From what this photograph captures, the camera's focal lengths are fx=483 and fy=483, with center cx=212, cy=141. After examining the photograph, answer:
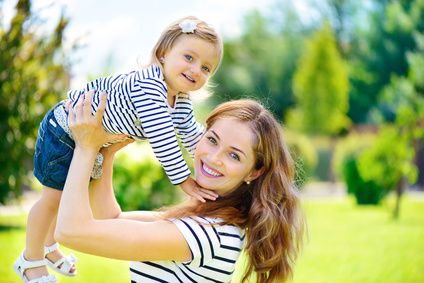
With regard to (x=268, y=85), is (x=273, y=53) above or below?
above

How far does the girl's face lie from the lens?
8.00ft

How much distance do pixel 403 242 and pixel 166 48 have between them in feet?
20.8

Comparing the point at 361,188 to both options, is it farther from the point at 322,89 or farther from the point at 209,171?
the point at 209,171

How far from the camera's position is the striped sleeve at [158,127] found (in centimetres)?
219

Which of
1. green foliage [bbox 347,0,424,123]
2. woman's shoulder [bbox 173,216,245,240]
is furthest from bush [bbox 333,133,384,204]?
green foliage [bbox 347,0,424,123]

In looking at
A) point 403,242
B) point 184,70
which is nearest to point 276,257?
point 184,70

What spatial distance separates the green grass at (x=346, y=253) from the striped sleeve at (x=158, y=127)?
228 cm

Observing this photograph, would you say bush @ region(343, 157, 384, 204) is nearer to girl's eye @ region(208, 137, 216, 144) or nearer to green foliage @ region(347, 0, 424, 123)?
girl's eye @ region(208, 137, 216, 144)

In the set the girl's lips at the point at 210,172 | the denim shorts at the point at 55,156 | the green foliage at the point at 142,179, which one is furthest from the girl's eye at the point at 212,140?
the green foliage at the point at 142,179

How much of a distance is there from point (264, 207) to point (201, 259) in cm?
38

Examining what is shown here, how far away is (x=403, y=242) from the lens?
7559mm

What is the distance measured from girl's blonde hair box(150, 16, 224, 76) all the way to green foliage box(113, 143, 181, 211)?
18.5 feet

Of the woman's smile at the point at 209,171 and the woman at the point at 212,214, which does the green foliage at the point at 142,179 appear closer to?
the woman at the point at 212,214

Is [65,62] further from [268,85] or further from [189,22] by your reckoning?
[268,85]
